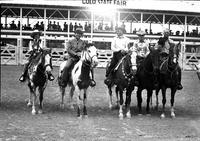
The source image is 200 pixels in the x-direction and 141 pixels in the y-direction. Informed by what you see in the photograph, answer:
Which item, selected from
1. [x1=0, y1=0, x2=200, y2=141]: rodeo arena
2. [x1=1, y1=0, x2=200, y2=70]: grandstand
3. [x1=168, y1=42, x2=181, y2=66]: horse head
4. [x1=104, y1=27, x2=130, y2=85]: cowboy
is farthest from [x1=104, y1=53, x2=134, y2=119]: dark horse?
[x1=1, y1=0, x2=200, y2=70]: grandstand

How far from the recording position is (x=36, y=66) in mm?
12836

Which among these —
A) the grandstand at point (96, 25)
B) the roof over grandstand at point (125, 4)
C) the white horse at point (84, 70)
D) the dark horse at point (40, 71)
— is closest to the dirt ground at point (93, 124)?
the dark horse at point (40, 71)

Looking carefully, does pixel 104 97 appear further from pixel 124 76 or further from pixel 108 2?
pixel 108 2

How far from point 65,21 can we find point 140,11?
25.9 feet

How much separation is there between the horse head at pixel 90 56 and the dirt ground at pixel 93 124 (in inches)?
64.5

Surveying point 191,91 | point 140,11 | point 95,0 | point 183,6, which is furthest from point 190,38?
point 191,91

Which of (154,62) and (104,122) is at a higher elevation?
(154,62)

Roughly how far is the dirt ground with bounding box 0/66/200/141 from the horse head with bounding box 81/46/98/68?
64.5 inches

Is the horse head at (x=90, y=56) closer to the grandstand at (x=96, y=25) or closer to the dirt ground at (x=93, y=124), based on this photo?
the dirt ground at (x=93, y=124)

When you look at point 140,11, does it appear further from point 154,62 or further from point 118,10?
point 154,62

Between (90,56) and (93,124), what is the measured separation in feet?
6.89

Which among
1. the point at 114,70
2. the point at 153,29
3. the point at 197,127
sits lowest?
the point at 197,127

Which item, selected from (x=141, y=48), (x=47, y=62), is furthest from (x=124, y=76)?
(x=47, y=62)

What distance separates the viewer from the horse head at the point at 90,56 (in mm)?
11703
